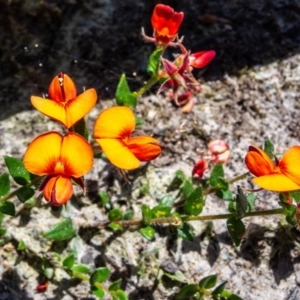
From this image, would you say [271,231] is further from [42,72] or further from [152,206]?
[42,72]

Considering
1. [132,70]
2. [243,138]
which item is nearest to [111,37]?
[132,70]

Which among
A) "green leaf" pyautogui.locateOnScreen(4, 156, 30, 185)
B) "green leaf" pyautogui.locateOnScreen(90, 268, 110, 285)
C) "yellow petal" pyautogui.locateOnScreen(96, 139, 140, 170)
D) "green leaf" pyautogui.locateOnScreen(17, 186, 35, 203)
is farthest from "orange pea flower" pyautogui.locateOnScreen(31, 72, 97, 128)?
"green leaf" pyautogui.locateOnScreen(90, 268, 110, 285)

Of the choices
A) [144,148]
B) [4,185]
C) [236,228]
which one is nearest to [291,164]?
[236,228]

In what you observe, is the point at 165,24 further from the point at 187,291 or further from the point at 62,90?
the point at 187,291

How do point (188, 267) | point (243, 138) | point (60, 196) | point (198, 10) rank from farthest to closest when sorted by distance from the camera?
point (198, 10)
point (243, 138)
point (188, 267)
point (60, 196)

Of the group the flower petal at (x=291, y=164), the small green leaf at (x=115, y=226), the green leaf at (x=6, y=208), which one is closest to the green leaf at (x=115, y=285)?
the small green leaf at (x=115, y=226)

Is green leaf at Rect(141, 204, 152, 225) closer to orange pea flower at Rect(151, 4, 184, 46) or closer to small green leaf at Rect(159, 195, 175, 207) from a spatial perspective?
small green leaf at Rect(159, 195, 175, 207)

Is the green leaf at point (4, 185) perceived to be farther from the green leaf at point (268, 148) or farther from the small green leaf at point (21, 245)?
the green leaf at point (268, 148)

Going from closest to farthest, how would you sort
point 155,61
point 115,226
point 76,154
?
point 76,154 < point 155,61 < point 115,226
